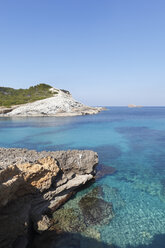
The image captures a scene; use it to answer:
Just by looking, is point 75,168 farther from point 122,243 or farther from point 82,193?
point 122,243

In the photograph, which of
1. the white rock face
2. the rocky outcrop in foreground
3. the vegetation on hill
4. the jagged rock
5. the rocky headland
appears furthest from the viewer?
the vegetation on hill

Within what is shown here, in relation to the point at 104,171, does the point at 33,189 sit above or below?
above

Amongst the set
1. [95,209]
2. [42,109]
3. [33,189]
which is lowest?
[95,209]

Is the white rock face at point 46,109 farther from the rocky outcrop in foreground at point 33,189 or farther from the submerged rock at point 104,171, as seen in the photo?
the rocky outcrop in foreground at point 33,189

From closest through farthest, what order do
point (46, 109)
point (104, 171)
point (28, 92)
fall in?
1. point (104, 171)
2. point (46, 109)
3. point (28, 92)

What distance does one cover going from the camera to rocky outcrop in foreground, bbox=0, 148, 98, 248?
6641 mm

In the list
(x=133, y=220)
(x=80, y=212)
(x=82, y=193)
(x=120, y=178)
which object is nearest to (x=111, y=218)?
(x=133, y=220)

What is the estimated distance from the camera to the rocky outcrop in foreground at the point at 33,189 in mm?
6641

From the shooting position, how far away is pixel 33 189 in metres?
8.67

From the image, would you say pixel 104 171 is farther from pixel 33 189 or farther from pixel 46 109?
pixel 46 109

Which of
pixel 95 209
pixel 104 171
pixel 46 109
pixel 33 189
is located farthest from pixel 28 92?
pixel 95 209

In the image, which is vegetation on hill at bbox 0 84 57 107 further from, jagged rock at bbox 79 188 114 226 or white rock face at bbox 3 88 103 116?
jagged rock at bbox 79 188 114 226

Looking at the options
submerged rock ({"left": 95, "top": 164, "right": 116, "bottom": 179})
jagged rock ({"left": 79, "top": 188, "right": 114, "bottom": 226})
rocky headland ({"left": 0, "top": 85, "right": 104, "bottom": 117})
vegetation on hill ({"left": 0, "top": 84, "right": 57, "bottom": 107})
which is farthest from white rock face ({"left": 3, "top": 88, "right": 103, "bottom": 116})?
jagged rock ({"left": 79, "top": 188, "right": 114, "bottom": 226})

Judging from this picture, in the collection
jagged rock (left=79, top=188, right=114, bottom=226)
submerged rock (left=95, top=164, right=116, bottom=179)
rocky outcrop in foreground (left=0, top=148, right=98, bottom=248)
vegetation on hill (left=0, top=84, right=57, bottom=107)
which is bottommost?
jagged rock (left=79, top=188, right=114, bottom=226)
